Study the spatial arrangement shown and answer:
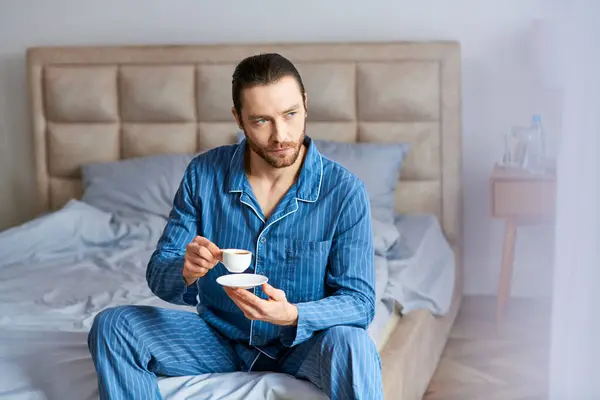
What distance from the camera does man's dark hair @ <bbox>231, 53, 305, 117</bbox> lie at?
1.80 m

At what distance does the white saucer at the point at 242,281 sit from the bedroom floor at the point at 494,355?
458mm

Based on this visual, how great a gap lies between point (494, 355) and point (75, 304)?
1.15 metres

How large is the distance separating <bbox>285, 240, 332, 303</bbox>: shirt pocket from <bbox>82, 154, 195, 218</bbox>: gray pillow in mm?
1629

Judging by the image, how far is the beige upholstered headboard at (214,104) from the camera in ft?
11.4

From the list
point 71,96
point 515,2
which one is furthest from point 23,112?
point 515,2

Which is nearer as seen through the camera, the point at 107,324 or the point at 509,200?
the point at 107,324

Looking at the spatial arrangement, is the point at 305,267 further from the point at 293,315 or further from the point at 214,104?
the point at 214,104

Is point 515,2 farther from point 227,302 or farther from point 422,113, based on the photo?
point 227,302

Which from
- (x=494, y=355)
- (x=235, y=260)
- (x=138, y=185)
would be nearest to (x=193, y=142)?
(x=138, y=185)

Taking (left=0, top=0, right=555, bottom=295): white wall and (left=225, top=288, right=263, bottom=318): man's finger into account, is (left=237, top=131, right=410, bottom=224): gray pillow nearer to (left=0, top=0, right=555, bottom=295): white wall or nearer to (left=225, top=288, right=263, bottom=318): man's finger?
(left=0, top=0, right=555, bottom=295): white wall

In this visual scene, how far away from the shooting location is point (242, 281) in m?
1.64

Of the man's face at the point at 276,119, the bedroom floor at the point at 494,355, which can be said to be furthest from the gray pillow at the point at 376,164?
the man's face at the point at 276,119

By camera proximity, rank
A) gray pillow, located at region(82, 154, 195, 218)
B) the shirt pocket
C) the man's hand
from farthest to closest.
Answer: gray pillow, located at region(82, 154, 195, 218) < the shirt pocket < the man's hand

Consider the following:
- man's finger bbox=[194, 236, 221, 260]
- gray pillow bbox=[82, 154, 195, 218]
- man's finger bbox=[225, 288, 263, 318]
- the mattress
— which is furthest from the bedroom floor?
gray pillow bbox=[82, 154, 195, 218]
